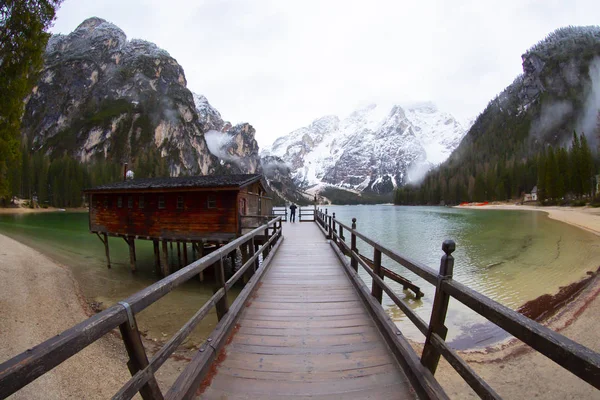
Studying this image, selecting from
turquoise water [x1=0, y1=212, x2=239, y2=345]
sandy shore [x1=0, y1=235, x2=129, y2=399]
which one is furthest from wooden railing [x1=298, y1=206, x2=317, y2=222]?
sandy shore [x1=0, y1=235, x2=129, y2=399]

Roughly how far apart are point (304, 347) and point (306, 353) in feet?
0.51

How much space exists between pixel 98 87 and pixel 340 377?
620ft

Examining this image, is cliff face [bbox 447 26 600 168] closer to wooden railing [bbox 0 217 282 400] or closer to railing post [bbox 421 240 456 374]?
railing post [bbox 421 240 456 374]

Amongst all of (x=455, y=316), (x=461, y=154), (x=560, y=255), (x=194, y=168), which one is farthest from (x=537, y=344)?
(x=461, y=154)

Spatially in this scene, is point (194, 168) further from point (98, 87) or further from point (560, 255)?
point (560, 255)

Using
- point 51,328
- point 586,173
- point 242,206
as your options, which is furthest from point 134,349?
point 586,173

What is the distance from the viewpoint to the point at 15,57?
987cm

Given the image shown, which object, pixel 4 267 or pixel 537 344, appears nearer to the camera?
pixel 537 344

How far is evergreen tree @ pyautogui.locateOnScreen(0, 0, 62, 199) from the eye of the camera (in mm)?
9602

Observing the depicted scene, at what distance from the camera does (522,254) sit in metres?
20.8

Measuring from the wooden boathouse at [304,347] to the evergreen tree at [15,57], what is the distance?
35.3ft

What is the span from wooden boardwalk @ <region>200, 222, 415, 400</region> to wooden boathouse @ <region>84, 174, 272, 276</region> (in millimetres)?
10351

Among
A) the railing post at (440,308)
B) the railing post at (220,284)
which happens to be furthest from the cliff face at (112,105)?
the railing post at (440,308)

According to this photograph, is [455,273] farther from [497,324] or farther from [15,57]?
[15,57]
